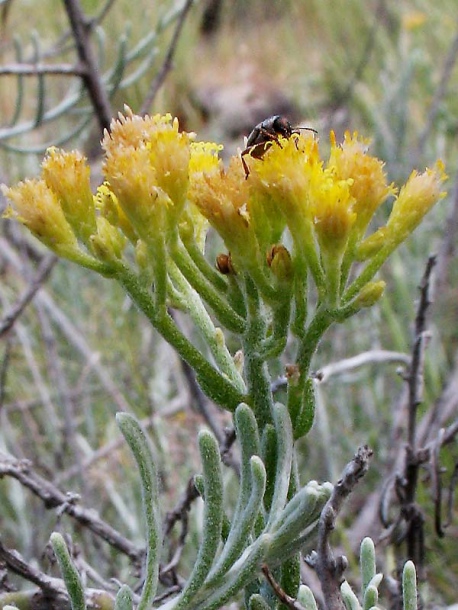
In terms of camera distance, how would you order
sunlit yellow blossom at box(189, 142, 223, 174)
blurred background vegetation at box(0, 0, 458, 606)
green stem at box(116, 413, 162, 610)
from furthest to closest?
blurred background vegetation at box(0, 0, 458, 606) → sunlit yellow blossom at box(189, 142, 223, 174) → green stem at box(116, 413, 162, 610)

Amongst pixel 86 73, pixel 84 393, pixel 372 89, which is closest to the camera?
pixel 86 73

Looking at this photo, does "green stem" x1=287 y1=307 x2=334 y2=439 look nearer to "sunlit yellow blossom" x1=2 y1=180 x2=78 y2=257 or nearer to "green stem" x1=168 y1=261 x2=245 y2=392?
"green stem" x1=168 y1=261 x2=245 y2=392

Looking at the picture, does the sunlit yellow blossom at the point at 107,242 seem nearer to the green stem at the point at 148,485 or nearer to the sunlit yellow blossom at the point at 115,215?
the sunlit yellow blossom at the point at 115,215

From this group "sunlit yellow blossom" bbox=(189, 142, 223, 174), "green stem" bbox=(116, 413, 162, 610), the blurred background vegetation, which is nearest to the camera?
"green stem" bbox=(116, 413, 162, 610)

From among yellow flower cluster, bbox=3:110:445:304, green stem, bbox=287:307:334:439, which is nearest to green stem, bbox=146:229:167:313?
yellow flower cluster, bbox=3:110:445:304

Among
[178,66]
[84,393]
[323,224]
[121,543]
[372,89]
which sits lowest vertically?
[121,543]

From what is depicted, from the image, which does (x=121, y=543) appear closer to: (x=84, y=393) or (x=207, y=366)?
(x=207, y=366)

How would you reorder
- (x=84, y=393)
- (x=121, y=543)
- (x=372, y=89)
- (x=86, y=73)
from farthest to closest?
(x=372, y=89)
(x=84, y=393)
(x=86, y=73)
(x=121, y=543)

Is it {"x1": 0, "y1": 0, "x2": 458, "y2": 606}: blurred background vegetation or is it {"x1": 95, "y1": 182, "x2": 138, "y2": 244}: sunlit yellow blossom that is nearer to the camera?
{"x1": 95, "y1": 182, "x2": 138, "y2": 244}: sunlit yellow blossom

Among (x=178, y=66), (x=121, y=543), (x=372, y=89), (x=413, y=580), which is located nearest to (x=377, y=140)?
(x=372, y=89)
